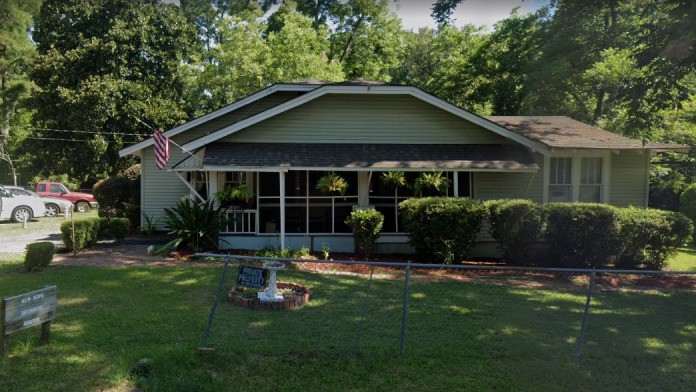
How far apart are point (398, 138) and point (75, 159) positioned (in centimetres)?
2210

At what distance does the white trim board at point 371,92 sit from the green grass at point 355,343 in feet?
18.4

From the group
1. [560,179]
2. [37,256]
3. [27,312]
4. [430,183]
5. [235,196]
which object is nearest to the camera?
[27,312]

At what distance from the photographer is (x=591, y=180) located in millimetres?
14312

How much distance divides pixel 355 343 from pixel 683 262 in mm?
11812

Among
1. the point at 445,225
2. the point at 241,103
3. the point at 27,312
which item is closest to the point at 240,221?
the point at 241,103

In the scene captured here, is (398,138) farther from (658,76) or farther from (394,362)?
(394,362)

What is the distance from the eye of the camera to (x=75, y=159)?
1091 inches

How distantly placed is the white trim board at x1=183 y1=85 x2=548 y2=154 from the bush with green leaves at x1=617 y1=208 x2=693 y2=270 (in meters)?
2.96

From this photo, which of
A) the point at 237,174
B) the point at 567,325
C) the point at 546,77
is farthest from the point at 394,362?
the point at 546,77

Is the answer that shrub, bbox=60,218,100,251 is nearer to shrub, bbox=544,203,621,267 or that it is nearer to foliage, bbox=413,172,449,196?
foliage, bbox=413,172,449,196

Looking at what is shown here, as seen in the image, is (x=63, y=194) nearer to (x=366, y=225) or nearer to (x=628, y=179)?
(x=366, y=225)

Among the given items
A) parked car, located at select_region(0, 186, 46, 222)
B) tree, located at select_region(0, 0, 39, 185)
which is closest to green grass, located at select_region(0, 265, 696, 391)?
parked car, located at select_region(0, 186, 46, 222)

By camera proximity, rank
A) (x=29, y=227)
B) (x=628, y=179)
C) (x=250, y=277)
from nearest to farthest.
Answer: (x=250, y=277) → (x=628, y=179) → (x=29, y=227)

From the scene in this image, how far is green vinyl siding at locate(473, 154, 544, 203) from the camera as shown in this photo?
1402 centimetres
